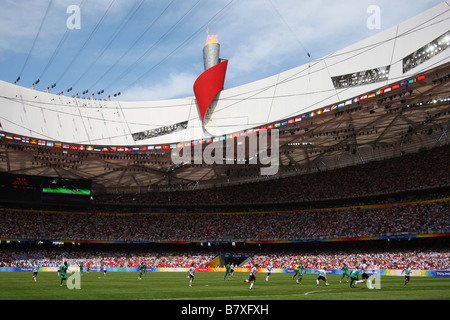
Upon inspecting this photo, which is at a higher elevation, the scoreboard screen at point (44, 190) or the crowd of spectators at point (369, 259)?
the scoreboard screen at point (44, 190)

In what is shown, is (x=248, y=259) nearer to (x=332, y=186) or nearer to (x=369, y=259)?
(x=332, y=186)

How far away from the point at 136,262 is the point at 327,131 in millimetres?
31800

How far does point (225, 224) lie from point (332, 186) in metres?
17.1

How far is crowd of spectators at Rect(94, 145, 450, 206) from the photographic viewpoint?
4994 cm

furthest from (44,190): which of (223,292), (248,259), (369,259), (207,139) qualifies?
(369,259)

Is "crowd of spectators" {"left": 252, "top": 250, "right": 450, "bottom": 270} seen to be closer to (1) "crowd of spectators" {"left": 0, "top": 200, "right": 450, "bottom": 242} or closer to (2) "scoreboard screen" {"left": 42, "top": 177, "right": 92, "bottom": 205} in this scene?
(1) "crowd of spectators" {"left": 0, "top": 200, "right": 450, "bottom": 242}

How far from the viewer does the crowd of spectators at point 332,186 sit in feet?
164

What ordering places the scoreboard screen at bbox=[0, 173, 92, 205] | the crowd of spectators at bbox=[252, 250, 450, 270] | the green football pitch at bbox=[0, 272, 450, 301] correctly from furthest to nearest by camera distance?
the scoreboard screen at bbox=[0, 173, 92, 205], the crowd of spectators at bbox=[252, 250, 450, 270], the green football pitch at bbox=[0, 272, 450, 301]

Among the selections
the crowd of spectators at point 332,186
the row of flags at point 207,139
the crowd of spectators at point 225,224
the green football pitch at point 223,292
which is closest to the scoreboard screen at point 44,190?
the crowd of spectators at point 225,224

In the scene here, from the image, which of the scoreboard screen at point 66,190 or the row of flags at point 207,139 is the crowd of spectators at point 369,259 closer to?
the row of flags at point 207,139

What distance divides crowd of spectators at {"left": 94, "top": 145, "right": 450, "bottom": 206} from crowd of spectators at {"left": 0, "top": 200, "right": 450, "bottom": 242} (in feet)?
6.93

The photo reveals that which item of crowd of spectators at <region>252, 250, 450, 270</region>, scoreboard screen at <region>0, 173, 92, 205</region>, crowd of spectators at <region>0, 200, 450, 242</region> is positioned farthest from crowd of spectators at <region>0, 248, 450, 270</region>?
scoreboard screen at <region>0, 173, 92, 205</region>

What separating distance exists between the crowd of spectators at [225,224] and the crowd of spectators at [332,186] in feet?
6.93

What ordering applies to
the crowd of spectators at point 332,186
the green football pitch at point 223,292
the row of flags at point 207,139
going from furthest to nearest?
1. the crowd of spectators at point 332,186
2. the row of flags at point 207,139
3. the green football pitch at point 223,292
